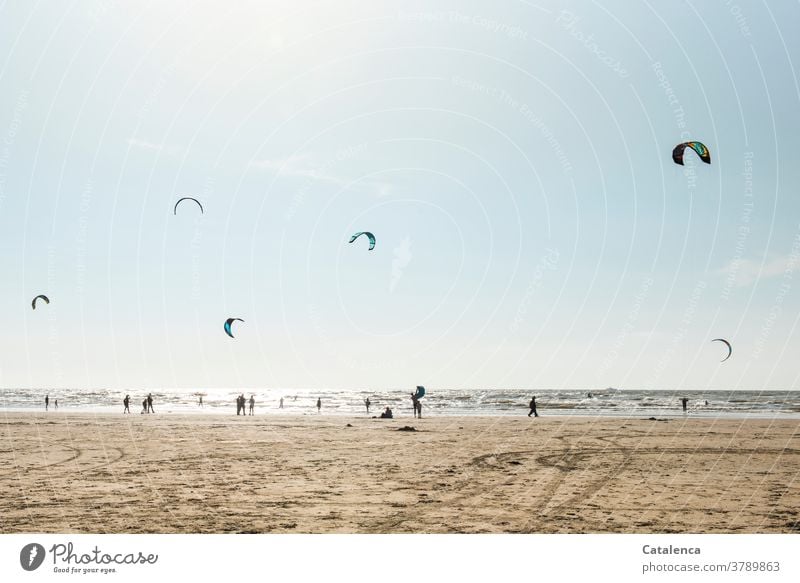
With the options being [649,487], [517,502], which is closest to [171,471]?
[517,502]

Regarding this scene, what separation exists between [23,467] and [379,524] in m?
13.1

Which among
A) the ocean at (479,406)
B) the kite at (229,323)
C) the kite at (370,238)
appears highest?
the kite at (370,238)

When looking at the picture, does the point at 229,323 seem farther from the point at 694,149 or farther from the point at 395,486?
the point at 694,149

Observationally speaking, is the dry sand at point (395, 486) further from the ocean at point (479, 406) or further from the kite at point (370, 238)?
the ocean at point (479, 406)

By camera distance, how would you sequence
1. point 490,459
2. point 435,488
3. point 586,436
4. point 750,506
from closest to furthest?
point 750,506 → point 435,488 → point 490,459 → point 586,436

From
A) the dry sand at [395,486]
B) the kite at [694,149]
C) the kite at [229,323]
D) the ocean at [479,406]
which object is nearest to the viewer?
the dry sand at [395,486]

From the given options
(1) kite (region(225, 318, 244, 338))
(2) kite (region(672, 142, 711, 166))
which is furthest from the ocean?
(2) kite (region(672, 142, 711, 166))

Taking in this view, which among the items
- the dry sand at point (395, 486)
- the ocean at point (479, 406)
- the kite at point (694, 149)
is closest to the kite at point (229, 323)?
the dry sand at point (395, 486)

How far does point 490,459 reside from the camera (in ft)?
68.3

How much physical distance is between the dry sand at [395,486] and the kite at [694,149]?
905cm

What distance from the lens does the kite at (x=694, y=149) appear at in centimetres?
1700

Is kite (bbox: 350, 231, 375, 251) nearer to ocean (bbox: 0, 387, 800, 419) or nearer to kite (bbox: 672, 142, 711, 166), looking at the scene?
kite (bbox: 672, 142, 711, 166)

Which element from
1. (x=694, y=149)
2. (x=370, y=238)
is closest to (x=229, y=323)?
(x=370, y=238)
